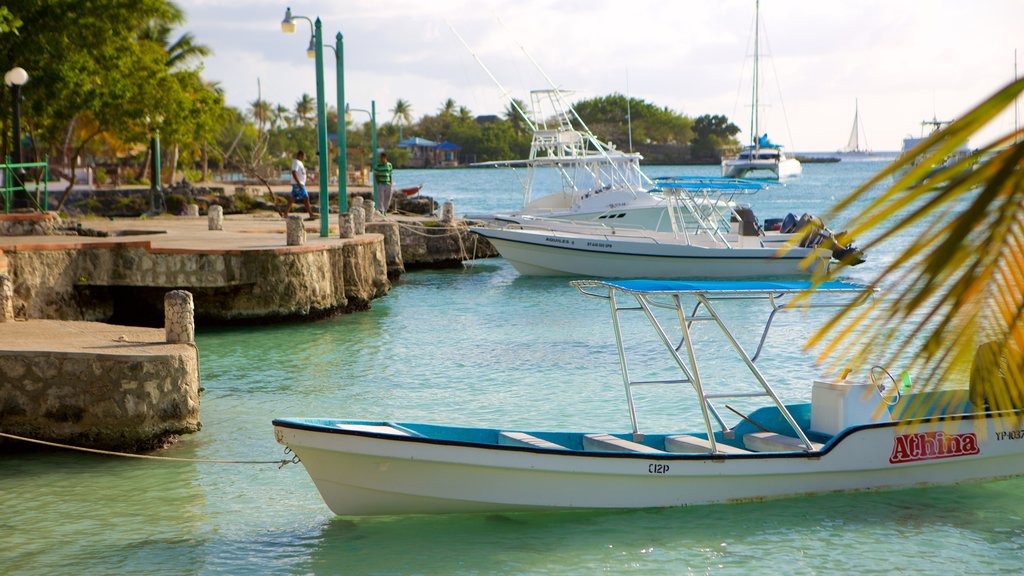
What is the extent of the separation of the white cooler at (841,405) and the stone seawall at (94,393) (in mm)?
5583

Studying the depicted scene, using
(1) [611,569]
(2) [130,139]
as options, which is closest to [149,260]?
(1) [611,569]

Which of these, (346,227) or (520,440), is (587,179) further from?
(520,440)

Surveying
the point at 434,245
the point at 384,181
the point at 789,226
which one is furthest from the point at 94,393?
the point at 384,181

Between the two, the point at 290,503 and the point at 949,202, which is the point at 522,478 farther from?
the point at 949,202

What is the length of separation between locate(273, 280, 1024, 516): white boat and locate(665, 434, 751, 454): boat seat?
1 cm

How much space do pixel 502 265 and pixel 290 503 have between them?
23447 millimetres

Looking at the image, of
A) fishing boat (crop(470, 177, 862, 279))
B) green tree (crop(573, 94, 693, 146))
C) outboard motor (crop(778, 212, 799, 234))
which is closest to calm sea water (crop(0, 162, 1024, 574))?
fishing boat (crop(470, 177, 862, 279))

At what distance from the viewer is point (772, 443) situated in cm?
877

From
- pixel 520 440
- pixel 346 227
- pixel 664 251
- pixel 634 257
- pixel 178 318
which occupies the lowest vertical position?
pixel 520 440

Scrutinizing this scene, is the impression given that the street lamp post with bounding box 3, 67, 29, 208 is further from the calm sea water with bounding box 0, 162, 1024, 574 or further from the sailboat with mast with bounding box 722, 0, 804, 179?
the sailboat with mast with bounding box 722, 0, 804, 179

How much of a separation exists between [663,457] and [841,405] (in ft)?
5.95

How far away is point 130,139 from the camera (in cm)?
3102

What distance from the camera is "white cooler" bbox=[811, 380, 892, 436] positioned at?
8836 mm

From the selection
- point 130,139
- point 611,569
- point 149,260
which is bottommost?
point 611,569
